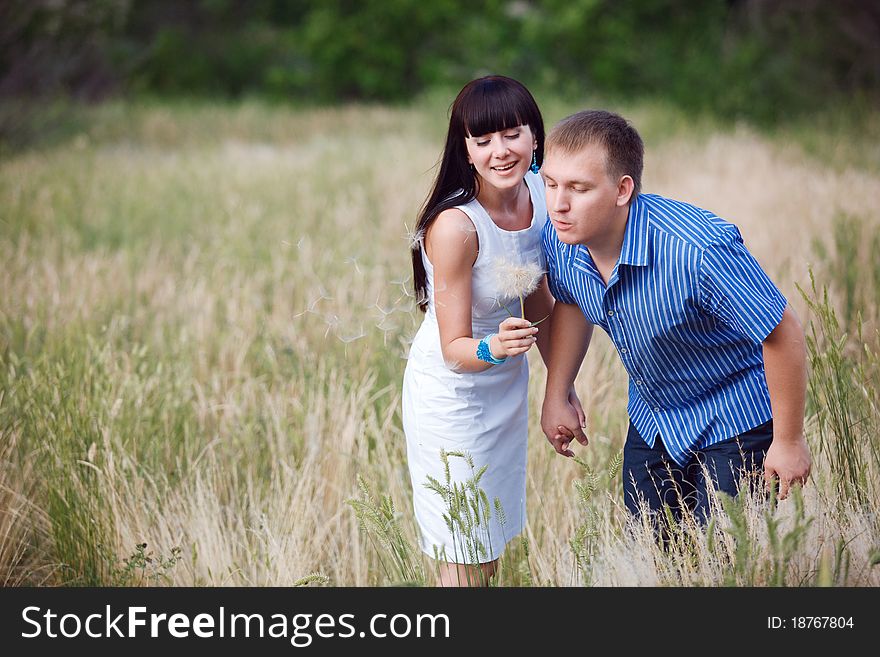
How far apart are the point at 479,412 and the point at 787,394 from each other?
777 millimetres

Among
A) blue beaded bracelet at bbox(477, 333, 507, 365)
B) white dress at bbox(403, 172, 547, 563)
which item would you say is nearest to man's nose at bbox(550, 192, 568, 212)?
white dress at bbox(403, 172, 547, 563)

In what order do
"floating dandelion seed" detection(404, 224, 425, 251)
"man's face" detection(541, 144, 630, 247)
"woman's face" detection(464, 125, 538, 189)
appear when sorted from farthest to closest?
"floating dandelion seed" detection(404, 224, 425, 251) < "woman's face" detection(464, 125, 538, 189) < "man's face" detection(541, 144, 630, 247)

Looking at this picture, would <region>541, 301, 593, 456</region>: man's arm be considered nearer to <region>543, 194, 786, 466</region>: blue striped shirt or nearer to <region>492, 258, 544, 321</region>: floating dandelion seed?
<region>543, 194, 786, 466</region>: blue striped shirt

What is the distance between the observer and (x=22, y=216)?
24.3 ft

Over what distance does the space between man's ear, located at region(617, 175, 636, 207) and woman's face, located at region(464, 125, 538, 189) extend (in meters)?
0.25

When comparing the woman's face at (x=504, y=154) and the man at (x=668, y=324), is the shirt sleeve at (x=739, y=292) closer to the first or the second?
the man at (x=668, y=324)

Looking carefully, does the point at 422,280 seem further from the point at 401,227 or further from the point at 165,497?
the point at 401,227

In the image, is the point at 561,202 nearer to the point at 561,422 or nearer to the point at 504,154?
the point at 504,154

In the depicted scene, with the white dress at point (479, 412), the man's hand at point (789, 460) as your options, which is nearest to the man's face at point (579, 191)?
the white dress at point (479, 412)

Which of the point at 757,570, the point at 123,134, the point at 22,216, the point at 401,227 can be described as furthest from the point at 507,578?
the point at 123,134

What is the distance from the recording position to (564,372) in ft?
7.79

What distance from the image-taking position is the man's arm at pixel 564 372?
2.37 metres

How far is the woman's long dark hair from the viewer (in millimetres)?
2193

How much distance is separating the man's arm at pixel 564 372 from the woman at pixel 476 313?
90 millimetres
